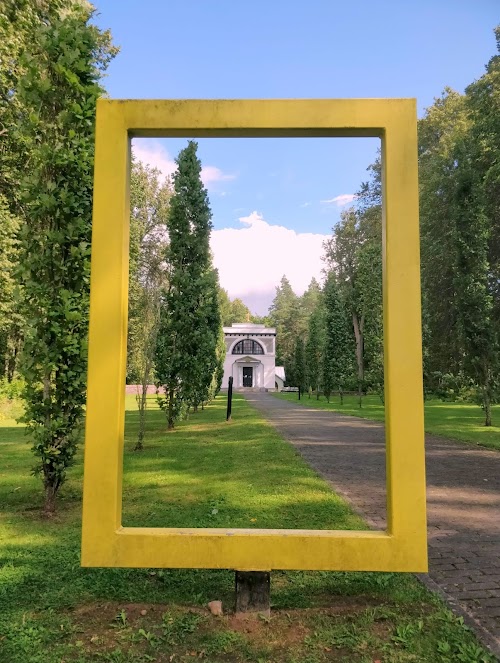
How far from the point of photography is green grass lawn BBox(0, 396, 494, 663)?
279 centimetres

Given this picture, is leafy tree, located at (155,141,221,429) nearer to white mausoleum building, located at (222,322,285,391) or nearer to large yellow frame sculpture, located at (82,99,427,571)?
large yellow frame sculpture, located at (82,99,427,571)

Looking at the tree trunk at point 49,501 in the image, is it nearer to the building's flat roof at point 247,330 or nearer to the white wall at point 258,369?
the white wall at point 258,369

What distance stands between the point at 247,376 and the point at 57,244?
58069 mm

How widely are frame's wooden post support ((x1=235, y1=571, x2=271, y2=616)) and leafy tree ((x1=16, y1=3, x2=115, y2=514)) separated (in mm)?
2888

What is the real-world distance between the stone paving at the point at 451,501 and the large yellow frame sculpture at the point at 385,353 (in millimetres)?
799

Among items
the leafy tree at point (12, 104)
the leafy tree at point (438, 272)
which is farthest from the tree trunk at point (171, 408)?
the leafy tree at point (438, 272)

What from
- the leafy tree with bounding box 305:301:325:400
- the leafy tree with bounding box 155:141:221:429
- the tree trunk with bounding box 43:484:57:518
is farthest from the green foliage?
the leafy tree with bounding box 305:301:325:400

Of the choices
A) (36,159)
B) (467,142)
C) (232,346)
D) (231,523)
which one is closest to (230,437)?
(231,523)

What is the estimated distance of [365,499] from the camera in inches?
249

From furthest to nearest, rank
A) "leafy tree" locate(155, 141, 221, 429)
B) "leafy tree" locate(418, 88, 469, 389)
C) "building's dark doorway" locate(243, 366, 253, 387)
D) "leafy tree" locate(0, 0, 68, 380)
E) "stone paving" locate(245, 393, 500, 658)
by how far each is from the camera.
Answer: "building's dark doorway" locate(243, 366, 253, 387) → "leafy tree" locate(418, 88, 469, 389) → "leafy tree" locate(155, 141, 221, 429) → "leafy tree" locate(0, 0, 68, 380) → "stone paving" locate(245, 393, 500, 658)

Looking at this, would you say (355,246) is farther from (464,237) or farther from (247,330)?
(464,237)

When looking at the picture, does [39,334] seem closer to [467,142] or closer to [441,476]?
[441,476]

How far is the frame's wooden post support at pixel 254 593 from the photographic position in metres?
3.18

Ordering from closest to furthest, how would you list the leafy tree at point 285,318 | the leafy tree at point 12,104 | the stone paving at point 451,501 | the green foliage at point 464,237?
1. the stone paving at point 451,501
2. the leafy tree at point 12,104
3. the green foliage at point 464,237
4. the leafy tree at point 285,318
